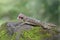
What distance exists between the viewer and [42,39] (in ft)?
10.6

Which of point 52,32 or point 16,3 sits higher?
point 16,3

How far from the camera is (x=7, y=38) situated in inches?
128

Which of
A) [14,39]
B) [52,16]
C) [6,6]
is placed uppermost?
[6,6]

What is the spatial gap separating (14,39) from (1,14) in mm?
10257

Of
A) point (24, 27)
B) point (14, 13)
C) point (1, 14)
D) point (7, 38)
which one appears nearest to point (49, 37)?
point (24, 27)

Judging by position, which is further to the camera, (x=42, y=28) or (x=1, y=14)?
(x=1, y=14)

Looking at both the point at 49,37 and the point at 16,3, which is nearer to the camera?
the point at 49,37

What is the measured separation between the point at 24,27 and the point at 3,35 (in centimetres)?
34

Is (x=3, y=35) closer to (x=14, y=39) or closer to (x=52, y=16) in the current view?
(x=14, y=39)

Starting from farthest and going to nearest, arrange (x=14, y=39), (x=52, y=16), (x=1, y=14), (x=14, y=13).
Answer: (x=1, y=14) < (x=14, y=13) < (x=52, y=16) < (x=14, y=39)

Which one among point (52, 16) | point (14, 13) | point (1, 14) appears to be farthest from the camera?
point (1, 14)

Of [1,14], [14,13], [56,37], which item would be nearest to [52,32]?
[56,37]

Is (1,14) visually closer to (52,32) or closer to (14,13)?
(14,13)

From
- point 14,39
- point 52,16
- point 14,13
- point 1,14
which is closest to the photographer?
point 14,39
